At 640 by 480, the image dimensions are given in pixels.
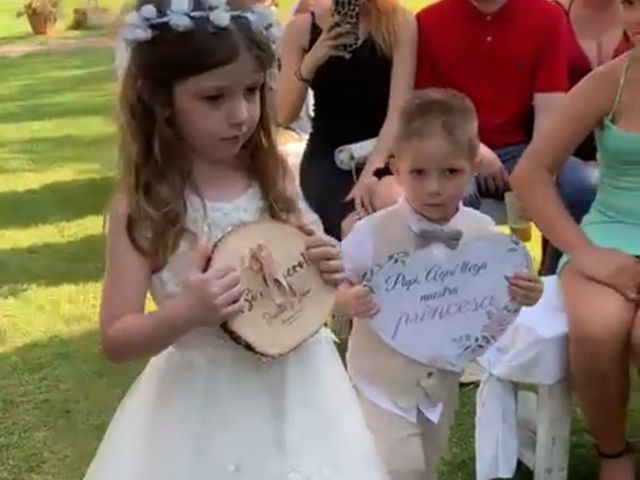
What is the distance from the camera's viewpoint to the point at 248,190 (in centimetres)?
264

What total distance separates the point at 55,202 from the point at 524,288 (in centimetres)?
535

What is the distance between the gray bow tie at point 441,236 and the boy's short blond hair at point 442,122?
0.17 meters

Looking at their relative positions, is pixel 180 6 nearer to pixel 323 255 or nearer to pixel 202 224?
pixel 202 224

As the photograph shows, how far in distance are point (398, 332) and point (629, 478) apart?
2.64 feet

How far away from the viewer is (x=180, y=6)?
8.23 ft

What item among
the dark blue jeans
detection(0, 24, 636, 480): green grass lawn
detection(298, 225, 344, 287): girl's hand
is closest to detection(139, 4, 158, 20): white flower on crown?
detection(0, 24, 636, 480): green grass lawn

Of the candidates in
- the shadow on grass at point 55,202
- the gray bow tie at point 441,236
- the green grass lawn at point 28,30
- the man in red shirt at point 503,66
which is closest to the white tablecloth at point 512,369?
the gray bow tie at point 441,236

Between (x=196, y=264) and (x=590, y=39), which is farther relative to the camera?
(x=590, y=39)

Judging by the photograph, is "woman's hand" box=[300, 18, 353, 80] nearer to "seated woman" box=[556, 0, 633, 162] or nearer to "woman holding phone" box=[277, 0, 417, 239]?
"woman holding phone" box=[277, 0, 417, 239]

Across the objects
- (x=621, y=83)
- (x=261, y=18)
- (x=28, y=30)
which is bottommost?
(x=28, y=30)

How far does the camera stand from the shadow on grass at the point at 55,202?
7438mm

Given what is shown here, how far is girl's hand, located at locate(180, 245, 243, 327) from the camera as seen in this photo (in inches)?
91.4

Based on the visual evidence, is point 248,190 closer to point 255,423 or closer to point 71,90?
point 255,423

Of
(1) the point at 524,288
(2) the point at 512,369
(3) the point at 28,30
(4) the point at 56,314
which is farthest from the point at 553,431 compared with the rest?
(3) the point at 28,30
